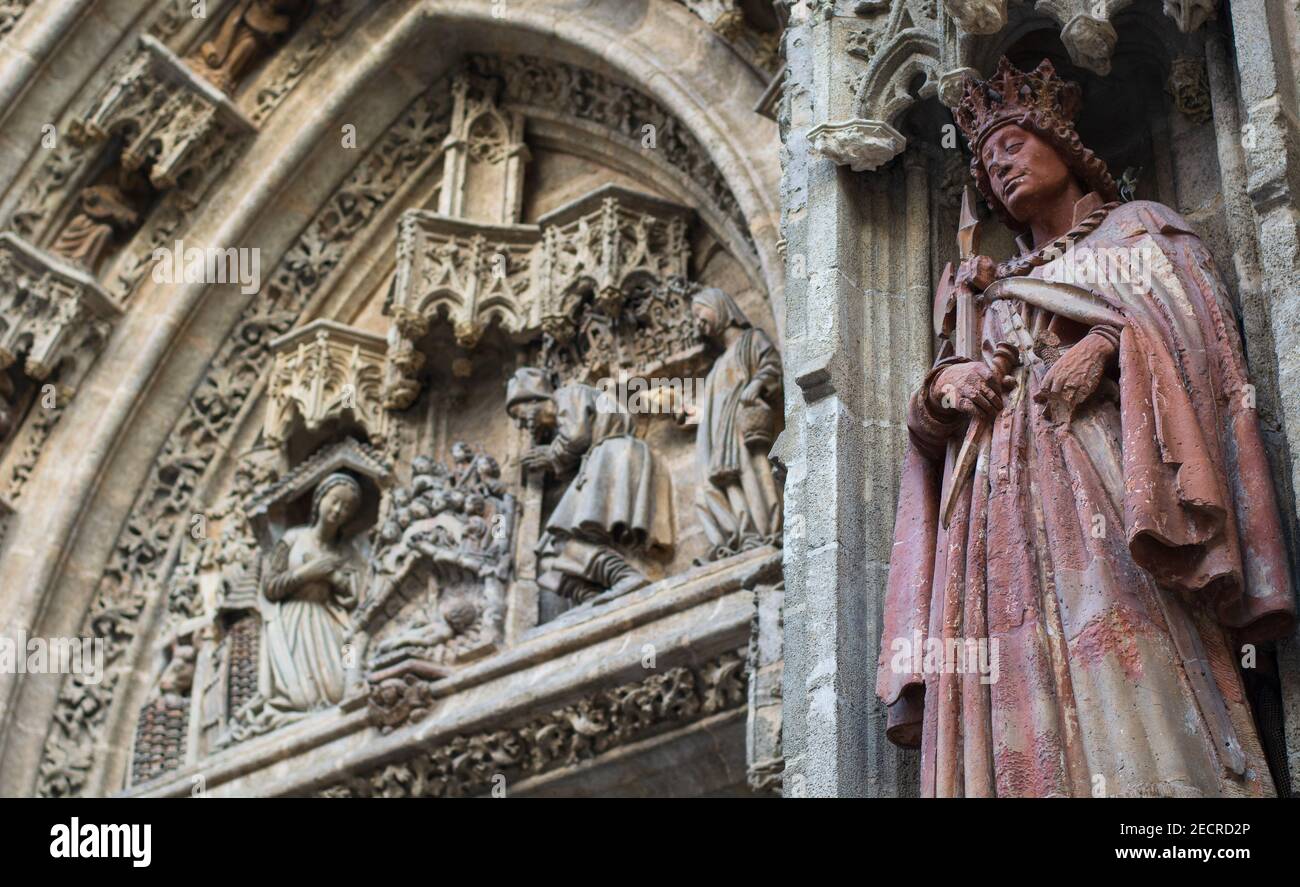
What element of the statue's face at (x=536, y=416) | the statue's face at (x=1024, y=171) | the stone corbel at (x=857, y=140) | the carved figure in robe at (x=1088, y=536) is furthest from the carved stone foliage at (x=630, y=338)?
the carved figure in robe at (x=1088, y=536)

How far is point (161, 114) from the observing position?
37.6 ft

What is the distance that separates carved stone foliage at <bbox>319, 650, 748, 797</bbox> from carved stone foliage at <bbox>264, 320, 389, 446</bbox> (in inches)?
74.0

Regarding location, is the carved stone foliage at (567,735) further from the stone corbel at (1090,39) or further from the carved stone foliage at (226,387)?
the stone corbel at (1090,39)

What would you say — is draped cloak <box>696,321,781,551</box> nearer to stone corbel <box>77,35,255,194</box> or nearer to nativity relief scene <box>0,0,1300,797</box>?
nativity relief scene <box>0,0,1300,797</box>

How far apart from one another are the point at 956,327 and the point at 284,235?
569cm

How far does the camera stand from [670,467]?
9.30 meters

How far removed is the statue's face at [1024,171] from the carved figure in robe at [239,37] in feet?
19.3

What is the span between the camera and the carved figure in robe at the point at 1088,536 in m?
5.38

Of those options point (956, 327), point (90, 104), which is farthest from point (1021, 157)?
point (90, 104)

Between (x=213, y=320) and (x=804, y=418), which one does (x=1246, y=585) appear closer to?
(x=804, y=418)

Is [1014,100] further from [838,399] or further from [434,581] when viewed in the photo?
[434,581]

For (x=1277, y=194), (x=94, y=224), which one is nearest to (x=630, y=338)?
(x=94, y=224)

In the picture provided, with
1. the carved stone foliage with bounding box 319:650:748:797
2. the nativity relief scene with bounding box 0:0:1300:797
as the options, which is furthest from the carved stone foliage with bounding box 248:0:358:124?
the carved stone foliage with bounding box 319:650:748:797

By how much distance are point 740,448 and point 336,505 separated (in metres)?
2.20
